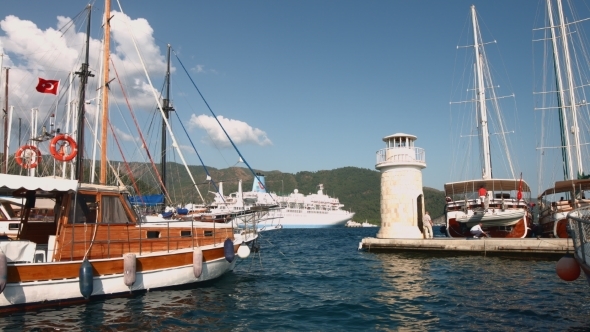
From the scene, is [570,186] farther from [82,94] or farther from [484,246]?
[82,94]

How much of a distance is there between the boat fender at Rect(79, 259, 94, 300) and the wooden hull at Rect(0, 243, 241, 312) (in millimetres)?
313

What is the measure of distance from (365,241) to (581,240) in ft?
54.8

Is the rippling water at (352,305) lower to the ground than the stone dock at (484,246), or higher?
lower

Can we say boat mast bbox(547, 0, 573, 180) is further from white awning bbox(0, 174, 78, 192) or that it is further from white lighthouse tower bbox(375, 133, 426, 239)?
white awning bbox(0, 174, 78, 192)

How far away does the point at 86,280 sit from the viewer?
36.6ft

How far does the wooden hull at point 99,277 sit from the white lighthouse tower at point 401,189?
13.5 meters

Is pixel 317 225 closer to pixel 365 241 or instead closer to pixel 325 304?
pixel 365 241

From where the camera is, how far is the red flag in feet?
65.1

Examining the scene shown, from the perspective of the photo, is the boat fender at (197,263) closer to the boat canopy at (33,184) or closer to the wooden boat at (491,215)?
the boat canopy at (33,184)

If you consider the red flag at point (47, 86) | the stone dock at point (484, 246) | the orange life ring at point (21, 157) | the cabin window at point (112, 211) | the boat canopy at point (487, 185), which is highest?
the red flag at point (47, 86)

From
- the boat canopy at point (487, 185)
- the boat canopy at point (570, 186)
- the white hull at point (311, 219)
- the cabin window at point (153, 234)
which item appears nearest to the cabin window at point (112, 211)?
the cabin window at point (153, 234)

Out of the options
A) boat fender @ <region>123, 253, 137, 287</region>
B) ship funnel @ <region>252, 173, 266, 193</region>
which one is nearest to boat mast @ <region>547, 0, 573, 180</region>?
ship funnel @ <region>252, 173, 266, 193</region>

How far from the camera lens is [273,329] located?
378 inches

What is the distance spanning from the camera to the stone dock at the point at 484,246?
20.0 m
